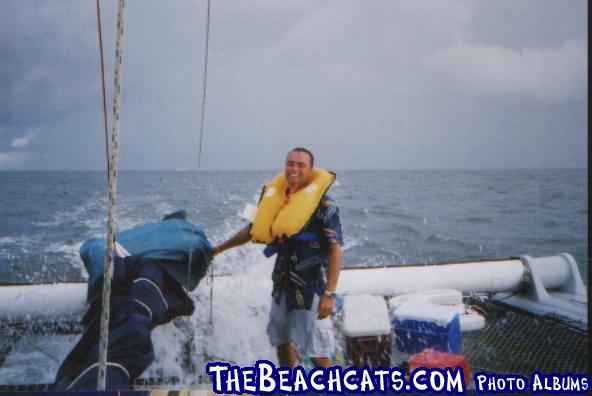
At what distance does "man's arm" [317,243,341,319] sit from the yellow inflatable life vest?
0.76 ft

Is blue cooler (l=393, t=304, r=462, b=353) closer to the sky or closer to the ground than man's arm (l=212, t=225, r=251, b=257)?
closer to the ground

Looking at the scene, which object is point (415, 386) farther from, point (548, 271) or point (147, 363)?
point (548, 271)

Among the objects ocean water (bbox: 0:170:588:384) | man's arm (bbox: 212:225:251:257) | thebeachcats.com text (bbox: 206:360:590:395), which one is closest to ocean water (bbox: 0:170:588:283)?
ocean water (bbox: 0:170:588:384)

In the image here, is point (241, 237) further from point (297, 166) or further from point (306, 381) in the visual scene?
point (306, 381)

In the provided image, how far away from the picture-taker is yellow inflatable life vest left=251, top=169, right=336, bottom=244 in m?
2.87

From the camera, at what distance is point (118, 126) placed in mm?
1508

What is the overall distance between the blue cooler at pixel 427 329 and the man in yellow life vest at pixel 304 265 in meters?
0.75

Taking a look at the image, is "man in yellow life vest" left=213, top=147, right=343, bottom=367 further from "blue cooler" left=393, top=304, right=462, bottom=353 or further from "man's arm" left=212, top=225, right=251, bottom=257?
"blue cooler" left=393, top=304, right=462, bottom=353

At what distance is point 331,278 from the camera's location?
9.28ft

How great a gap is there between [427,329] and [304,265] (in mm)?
1140

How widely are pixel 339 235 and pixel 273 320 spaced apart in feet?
2.14

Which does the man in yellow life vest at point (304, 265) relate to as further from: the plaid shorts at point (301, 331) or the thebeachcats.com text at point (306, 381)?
the thebeachcats.com text at point (306, 381)

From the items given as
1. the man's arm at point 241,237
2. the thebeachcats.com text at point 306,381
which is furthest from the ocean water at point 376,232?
the thebeachcats.com text at point 306,381

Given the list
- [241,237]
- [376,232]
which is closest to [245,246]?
[241,237]
